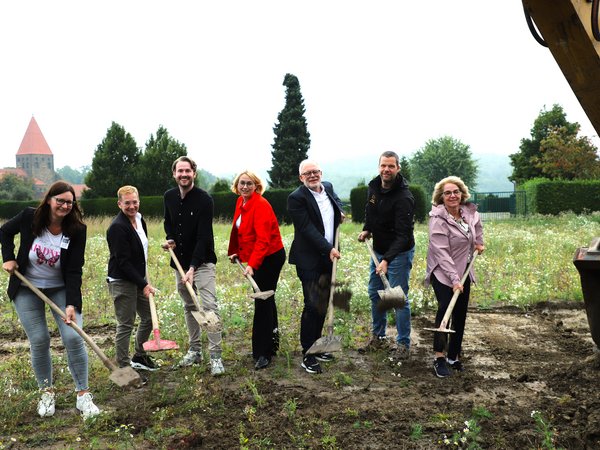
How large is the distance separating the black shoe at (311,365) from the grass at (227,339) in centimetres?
18

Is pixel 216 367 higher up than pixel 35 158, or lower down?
lower down

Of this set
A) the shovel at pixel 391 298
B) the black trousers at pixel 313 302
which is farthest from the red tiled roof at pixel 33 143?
the shovel at pixel 391 298

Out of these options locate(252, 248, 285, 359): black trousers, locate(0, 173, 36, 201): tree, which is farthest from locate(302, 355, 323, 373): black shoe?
locate(0, 173, 36, 201): tree

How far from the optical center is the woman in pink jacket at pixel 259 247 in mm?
5547

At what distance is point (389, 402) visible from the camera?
4664 millimetres

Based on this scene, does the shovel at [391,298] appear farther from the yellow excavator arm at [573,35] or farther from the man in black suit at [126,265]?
the yellow excavator arm at [573,35]

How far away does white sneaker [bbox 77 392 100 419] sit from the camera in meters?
4.47

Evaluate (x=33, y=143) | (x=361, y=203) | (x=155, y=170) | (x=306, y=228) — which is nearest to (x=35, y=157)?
(x=33, y=143)

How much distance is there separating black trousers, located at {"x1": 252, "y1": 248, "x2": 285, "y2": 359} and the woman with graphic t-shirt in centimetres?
160

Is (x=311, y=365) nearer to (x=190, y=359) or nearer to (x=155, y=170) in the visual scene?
(x=190, y=359)

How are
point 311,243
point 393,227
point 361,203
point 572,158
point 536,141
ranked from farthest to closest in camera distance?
1. point 536,141
2. point 572,158
3. point 361,203
4. point 393,227
5. point 311,243

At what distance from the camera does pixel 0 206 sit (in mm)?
39250

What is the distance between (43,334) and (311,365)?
2.24 meters

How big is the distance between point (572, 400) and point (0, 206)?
133 ft
